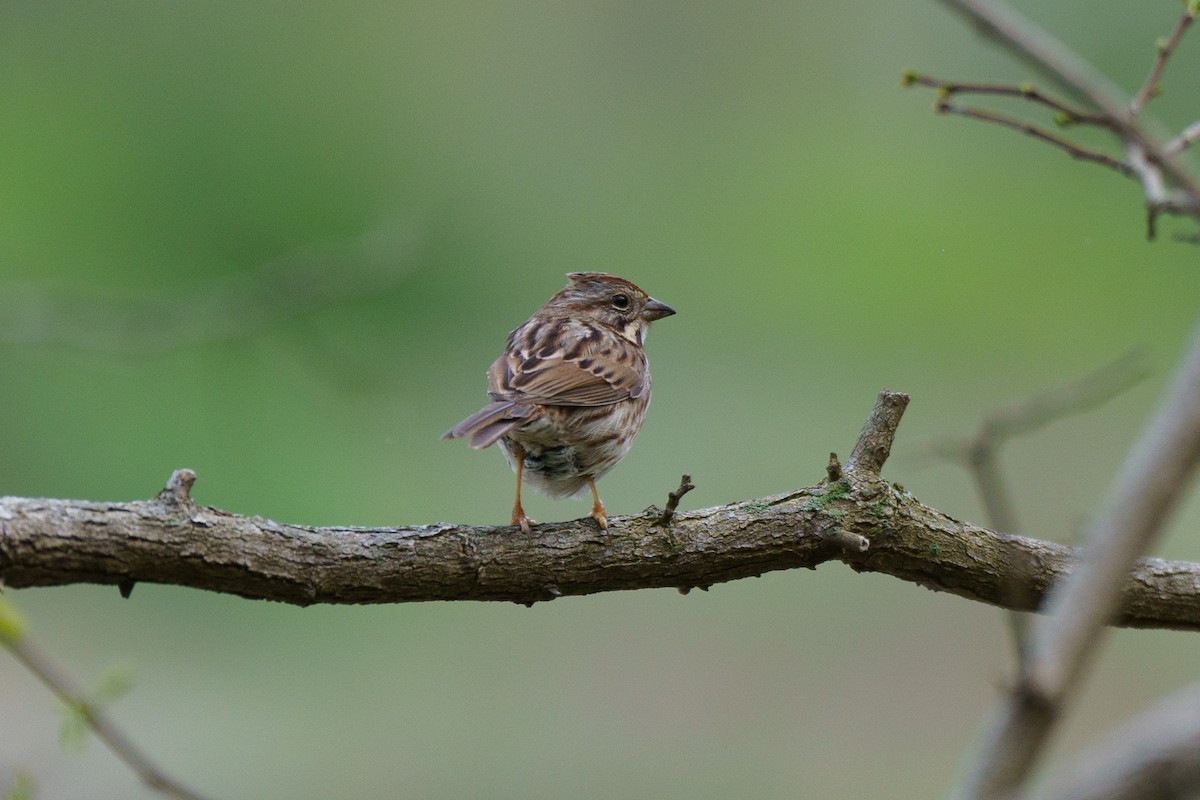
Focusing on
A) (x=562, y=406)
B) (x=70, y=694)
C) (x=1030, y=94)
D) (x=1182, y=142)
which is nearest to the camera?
(x=70, y=694)

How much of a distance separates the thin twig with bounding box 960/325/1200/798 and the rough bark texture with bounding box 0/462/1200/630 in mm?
2895

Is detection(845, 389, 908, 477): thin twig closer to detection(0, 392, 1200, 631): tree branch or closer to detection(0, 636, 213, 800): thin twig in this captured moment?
detection(0, 392, 1200, 631): tree branch

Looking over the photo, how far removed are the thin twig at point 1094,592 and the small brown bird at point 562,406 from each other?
124 inches

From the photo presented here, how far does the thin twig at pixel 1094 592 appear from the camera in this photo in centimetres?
121

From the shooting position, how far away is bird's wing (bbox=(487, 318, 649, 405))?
16.9ft

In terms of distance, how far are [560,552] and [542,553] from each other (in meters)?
0.06

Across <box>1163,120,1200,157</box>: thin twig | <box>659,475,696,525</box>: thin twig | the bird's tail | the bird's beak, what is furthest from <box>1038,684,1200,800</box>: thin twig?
the bird's beak

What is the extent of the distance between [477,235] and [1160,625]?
9382 mm

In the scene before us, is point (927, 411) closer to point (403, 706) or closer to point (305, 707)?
point (403, 706)

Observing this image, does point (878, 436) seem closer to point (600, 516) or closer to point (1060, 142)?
point (600, 516)

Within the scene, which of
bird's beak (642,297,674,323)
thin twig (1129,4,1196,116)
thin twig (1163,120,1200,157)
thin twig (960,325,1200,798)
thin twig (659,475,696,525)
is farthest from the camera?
bird's beak (642,297,674,323)

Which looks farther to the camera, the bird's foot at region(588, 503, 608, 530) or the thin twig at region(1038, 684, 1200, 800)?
the bird's foot at region(588, 503, 608, 530)

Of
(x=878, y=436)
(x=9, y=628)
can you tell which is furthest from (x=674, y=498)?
(x=9, y=628)

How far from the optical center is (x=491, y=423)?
4.74 meters
